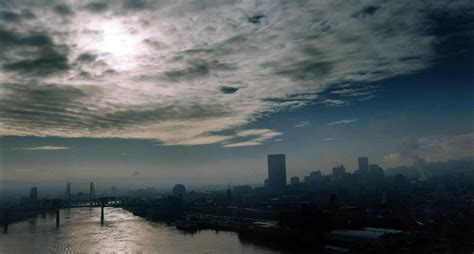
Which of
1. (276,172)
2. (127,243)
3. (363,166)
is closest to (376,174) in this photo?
(363,166)

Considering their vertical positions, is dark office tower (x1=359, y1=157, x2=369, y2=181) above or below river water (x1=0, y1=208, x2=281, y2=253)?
above

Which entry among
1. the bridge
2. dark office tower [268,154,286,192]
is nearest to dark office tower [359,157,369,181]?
dark office tower [268,154,286,192]

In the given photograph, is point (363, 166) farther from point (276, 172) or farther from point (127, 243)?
point (127, 243)

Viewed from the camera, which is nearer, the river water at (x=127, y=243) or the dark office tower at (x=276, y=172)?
the river water at (x=127, y=243)

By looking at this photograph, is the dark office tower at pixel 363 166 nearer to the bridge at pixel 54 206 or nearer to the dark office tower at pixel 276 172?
the dark office tower at pixel 276 172

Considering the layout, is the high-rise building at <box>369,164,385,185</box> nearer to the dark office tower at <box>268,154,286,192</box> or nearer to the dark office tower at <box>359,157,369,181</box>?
the dark office tower at <box>359,157,369,181</box>

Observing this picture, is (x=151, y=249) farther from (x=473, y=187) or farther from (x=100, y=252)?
(x=473, y=187)

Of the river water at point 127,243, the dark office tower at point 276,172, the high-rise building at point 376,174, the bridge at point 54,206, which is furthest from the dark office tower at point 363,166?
the river water at point 127,243

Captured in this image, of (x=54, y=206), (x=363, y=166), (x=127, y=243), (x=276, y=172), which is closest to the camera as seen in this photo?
(x=127, y=243)
